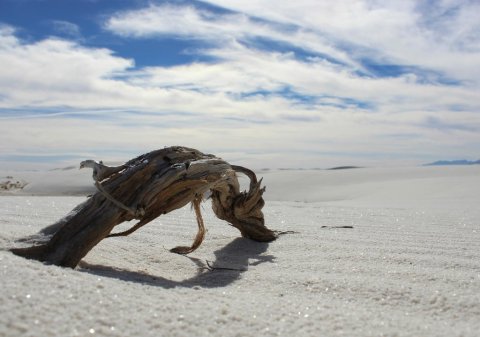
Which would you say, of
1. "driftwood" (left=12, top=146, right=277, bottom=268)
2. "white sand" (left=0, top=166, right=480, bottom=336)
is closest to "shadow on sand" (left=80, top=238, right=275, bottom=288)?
"white sand" (left=0, top=166, right=480, bottom=336)

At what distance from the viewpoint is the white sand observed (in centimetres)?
158

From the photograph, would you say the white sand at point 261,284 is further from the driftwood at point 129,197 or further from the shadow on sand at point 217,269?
the driftwood at point 129,197

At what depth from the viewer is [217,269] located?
2697mm

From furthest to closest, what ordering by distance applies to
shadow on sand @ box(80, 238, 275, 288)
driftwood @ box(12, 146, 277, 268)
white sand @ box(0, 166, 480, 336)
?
driftwood @ box(12, 146, 277, 268) → shadow on sand @ box(80, 238, 275, 288) → white sand @ box(0, 166, 480, 336)

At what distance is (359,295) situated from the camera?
2.15 meters

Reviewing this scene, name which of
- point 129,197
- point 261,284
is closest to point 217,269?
point 261,284

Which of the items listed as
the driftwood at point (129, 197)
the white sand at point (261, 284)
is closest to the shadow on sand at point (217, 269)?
the white sand at point (261, 284)

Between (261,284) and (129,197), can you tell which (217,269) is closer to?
(261,284)

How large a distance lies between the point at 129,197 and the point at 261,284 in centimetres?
81

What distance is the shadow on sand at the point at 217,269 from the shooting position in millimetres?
2223

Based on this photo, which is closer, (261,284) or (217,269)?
(261,284)

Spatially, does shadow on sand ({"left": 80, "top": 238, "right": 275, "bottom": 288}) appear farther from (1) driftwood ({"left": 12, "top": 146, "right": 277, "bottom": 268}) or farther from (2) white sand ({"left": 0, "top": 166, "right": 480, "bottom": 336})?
(1) driftwood ({"left": 12, "top": 146, "right": 277, "bottom": 268})

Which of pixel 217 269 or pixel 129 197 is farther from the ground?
pixel 129 197

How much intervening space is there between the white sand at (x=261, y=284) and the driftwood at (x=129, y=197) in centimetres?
13
